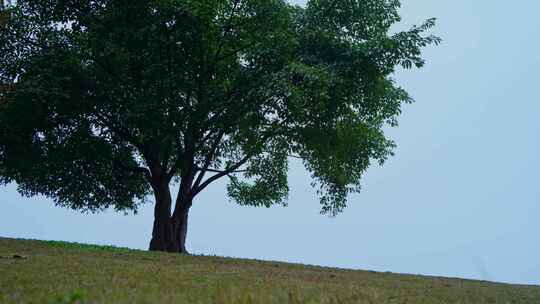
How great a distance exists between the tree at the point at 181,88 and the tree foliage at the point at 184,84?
65mm

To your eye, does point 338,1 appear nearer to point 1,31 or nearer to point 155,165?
point 155,165

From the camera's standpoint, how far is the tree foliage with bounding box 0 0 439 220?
80.0 feet

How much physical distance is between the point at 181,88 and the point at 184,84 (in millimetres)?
255

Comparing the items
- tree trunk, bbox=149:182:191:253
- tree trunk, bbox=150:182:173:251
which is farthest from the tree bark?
tree trunk, bbox=150:182:173:251

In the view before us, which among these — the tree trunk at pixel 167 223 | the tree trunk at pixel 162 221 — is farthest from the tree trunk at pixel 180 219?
the tree trunk at pixel 162 221

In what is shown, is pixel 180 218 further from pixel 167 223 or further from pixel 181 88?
pixel 181 88

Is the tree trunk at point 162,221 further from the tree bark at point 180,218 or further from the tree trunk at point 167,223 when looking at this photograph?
the tree bark at point 180,218

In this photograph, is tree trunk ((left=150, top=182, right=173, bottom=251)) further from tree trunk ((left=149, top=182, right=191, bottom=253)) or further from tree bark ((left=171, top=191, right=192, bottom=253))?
tree bark ((left=171, top=191, right=192, bottom=253))

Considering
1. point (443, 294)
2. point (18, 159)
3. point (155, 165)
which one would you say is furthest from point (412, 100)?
point (18, 159)

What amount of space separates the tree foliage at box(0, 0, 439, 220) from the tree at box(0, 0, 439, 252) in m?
0.07

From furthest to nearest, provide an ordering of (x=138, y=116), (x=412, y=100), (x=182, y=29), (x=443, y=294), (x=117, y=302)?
(x=412, y=100) < (x=182, y=29) < (x=138, y=116) < (x=443, y=294) < (x=117, y=302)

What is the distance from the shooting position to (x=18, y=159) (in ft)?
88.0

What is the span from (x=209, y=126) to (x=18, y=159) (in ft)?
30.4

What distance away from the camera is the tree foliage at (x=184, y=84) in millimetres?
24375
